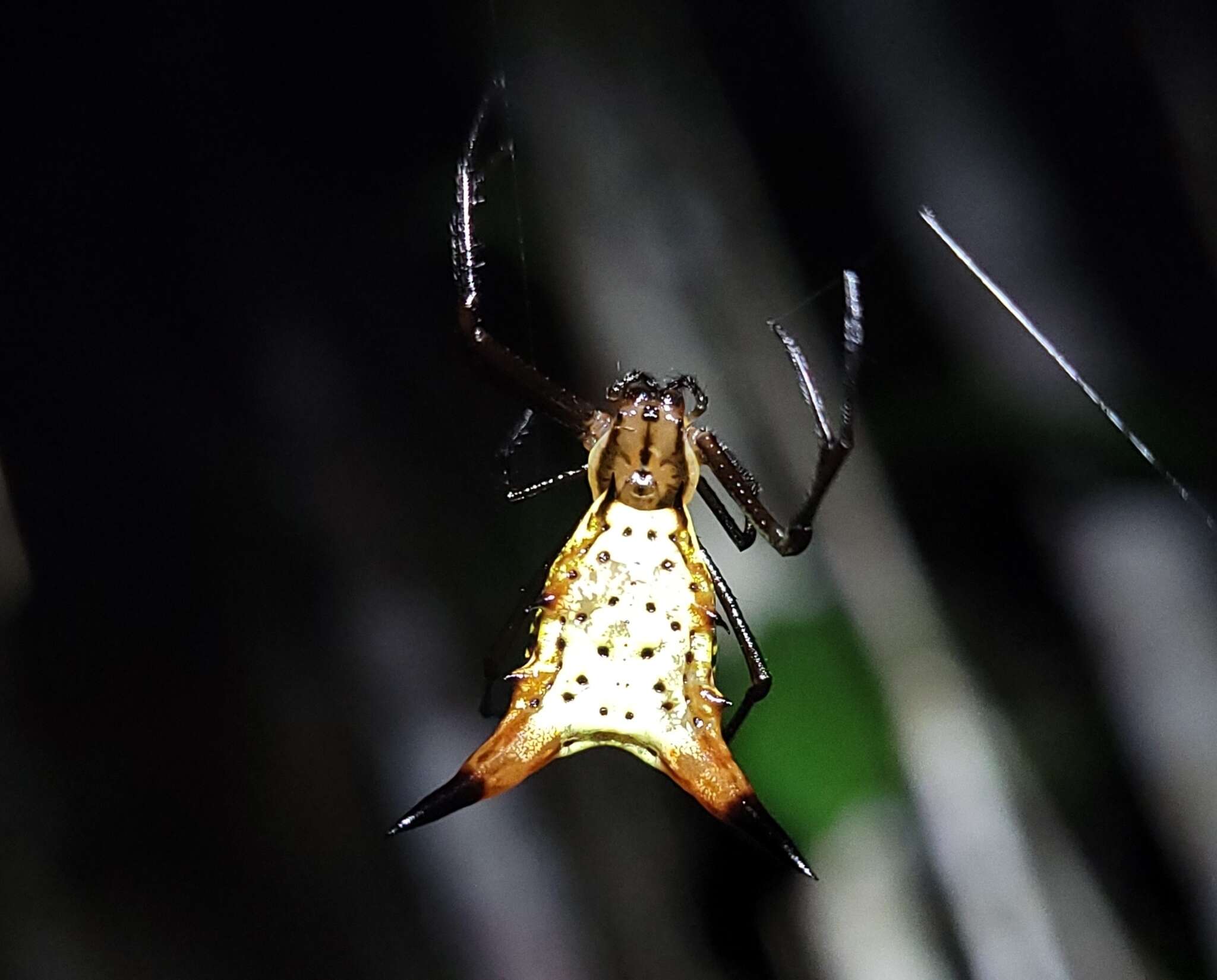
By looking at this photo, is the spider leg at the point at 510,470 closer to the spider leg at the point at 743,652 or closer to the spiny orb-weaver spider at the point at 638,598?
the spiny orb-weaver spider at the point at 638,598

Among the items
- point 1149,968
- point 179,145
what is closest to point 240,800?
point 179,145

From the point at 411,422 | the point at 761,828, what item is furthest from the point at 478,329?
the point at 761,828

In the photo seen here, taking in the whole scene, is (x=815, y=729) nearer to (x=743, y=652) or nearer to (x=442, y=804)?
(x=743, y=652)

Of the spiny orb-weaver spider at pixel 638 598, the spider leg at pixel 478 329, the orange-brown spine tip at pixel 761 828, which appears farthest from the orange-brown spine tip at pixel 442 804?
the spider leg at pixel 478 329

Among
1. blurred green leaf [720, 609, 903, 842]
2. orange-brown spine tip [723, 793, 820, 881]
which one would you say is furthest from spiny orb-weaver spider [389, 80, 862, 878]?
blurred green leaf [720, 609, 903, 842]

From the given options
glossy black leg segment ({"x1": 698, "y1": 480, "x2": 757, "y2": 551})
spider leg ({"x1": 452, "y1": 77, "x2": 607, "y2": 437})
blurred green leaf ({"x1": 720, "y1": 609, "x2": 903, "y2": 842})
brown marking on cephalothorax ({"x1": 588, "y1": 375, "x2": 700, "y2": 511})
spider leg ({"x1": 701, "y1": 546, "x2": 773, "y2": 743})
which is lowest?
blurred green leaf ({"x1": 720, "y1": 609, "x2": 903, "y2": 842})

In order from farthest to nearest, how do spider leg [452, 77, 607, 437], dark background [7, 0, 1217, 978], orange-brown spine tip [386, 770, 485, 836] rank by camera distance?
dark background [7, 0, 1217, 978], spider leg [452, 77, 607, 437], orange-brown spine tip [386, 770, 485, 836]

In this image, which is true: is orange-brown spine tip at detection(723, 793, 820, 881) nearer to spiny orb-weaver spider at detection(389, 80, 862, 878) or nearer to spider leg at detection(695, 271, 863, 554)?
spiny orb-weaver spider at detection(389, 80, 862, 878)

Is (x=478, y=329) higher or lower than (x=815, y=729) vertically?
higher
